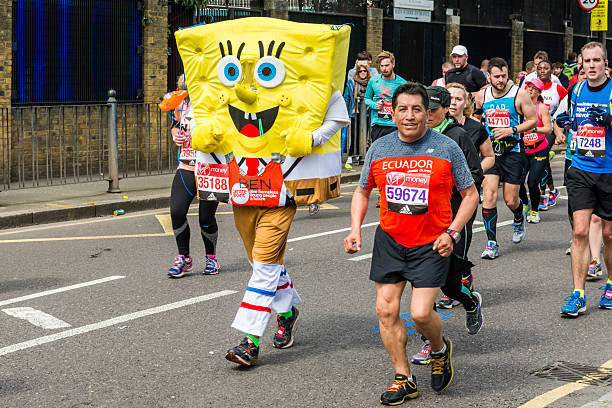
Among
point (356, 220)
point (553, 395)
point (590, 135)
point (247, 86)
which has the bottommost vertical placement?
point (553, 395)

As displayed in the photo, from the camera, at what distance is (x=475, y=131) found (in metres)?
7.27

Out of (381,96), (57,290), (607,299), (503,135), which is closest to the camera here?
(607,299)

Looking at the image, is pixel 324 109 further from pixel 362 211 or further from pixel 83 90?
pixel 83 90

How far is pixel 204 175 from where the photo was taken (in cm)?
611

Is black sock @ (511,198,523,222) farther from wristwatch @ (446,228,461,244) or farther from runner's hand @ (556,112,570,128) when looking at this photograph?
wristwatch @ (446,228,461,244)

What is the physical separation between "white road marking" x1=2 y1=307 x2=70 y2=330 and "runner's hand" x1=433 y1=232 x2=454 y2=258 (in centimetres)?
293

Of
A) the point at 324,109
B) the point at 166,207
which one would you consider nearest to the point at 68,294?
the point at 324,109

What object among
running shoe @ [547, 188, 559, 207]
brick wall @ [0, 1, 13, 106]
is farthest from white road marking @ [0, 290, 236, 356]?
brick wall @ [0, 1, 13, 106]

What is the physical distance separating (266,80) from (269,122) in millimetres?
259

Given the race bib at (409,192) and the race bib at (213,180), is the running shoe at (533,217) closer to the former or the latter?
the race bib at (213,180)

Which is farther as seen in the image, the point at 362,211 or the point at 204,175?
the point at 204,175

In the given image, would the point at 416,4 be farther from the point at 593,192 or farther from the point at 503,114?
the point at 593,192

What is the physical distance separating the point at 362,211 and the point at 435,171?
47cm

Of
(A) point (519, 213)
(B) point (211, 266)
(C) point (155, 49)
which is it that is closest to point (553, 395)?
(B) point (211, 266)
